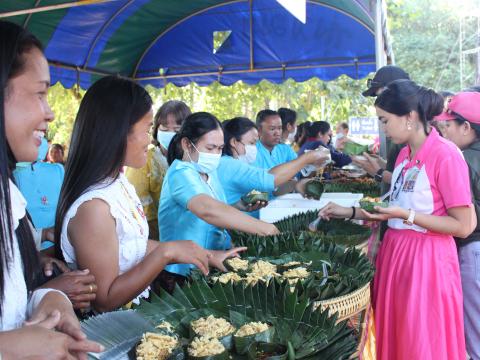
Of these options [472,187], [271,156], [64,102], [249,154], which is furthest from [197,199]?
[64,102]

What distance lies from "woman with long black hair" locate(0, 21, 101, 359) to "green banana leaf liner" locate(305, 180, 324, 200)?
8.59ft

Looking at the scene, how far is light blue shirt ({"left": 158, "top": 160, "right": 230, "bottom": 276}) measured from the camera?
7.97 ft

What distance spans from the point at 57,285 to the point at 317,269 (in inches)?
42.5

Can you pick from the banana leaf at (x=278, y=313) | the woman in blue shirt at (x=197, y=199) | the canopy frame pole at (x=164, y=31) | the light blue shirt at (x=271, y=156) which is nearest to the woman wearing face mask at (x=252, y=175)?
the woman in blue shirt at (x=197, y=199)

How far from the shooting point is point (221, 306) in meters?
1.60

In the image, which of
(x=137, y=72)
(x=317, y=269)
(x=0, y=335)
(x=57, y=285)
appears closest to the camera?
(x=0, y=335)

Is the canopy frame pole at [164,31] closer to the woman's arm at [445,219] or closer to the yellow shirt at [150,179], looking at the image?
the yellow shirt at [150,179]

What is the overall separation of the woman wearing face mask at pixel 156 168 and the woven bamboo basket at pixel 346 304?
2524 millimetres

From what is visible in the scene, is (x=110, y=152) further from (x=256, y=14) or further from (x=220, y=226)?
(x=256, y=14)

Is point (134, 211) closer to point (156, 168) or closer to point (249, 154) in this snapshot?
point (156, 168)

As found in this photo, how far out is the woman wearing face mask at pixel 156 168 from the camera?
3.98m

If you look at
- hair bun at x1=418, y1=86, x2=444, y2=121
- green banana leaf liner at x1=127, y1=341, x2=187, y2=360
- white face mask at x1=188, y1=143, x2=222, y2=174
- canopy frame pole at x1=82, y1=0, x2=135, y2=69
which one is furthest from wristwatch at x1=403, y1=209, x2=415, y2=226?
canopy frame pole at x1=82, y1=0, x2=135, y2=69

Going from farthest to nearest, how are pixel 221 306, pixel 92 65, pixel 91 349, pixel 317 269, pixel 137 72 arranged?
pixel 137 72, pixel 92 65, pixel 317 269, pixel 221 306, pixel 91 349

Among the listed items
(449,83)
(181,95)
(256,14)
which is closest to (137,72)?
(181,95)
